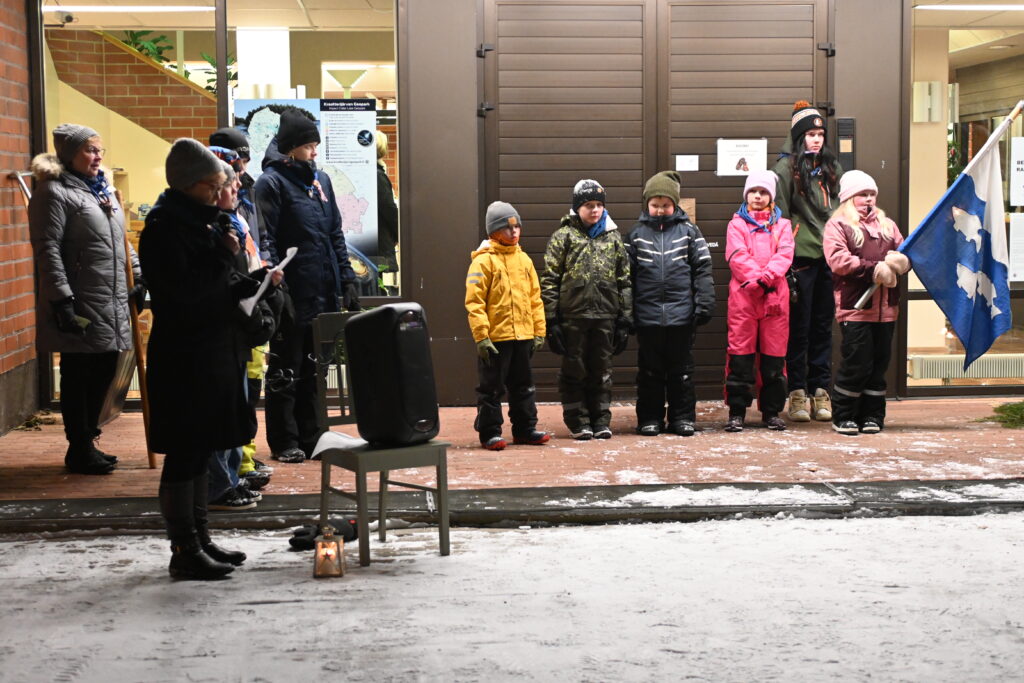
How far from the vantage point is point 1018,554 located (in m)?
6.05

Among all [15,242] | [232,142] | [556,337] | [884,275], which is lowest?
[556,337]

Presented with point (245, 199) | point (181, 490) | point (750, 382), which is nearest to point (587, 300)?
point (750, 382)

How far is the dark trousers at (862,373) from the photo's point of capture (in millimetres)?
8938

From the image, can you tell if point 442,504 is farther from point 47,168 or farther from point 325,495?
point 47,168

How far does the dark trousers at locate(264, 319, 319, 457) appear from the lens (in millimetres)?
7934

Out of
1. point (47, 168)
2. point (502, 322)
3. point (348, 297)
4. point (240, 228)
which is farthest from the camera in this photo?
point (502, 322)

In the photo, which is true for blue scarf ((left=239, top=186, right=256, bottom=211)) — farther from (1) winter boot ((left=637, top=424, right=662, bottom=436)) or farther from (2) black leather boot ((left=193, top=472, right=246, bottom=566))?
(1) winter boot ((left=637, top=424, right=662, bottom=436))

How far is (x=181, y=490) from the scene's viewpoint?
5.64 metres

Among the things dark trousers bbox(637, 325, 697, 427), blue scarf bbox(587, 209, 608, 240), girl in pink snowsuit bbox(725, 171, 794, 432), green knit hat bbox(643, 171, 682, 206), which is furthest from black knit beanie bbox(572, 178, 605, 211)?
girl in pink snowsuit bbox(725, 171, 794, 432)

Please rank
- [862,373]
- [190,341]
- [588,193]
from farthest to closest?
[862,373] → [588,193] → [190,341]

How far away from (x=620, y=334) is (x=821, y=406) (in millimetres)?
1789

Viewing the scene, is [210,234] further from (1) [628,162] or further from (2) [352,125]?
(1) [628,162]

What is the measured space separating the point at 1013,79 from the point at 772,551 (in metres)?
5.93

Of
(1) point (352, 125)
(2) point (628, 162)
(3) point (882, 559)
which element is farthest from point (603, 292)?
(3) point (882, 559)
